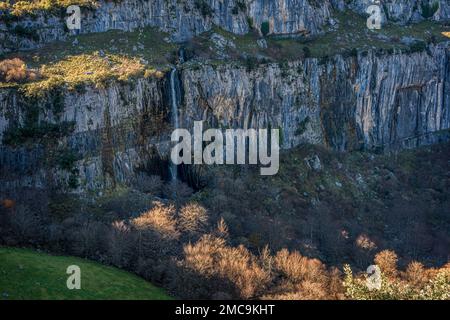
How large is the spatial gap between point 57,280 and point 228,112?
32.9 metres

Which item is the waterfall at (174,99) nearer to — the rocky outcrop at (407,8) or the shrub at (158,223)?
the shrub at (158,223)

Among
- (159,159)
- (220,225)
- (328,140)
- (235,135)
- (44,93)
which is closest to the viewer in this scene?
(220,225)

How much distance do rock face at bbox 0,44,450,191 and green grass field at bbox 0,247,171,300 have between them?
11.7 meters

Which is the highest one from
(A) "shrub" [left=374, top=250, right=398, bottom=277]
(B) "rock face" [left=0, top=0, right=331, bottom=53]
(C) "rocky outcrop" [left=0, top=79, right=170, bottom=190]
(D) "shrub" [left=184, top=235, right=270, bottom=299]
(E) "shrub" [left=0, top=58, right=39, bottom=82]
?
(B) "rock face" [left=0, top=0, right=331, bottom=53]

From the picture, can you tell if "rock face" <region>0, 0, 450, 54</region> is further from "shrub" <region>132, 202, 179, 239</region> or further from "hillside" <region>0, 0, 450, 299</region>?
"shrub" <region>132, 202, 179, 239</region>

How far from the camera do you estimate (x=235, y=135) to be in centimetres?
6981

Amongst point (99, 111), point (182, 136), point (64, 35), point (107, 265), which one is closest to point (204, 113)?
point (182, 136)

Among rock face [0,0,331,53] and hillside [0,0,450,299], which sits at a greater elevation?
rock face [0,0,331,53]

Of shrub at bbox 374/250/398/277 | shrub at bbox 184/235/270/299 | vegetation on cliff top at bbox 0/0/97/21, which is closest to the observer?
shrub at bbox 184/235/270/299

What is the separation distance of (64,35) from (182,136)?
1713 cm

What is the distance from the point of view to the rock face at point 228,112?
56844 mm

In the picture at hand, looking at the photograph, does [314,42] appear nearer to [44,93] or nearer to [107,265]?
[44,93]

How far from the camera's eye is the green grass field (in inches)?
1602

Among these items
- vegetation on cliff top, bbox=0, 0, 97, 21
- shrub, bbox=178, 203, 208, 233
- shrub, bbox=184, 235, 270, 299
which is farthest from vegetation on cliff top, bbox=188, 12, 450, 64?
shrub, bbox=184, 235, 270, 299
